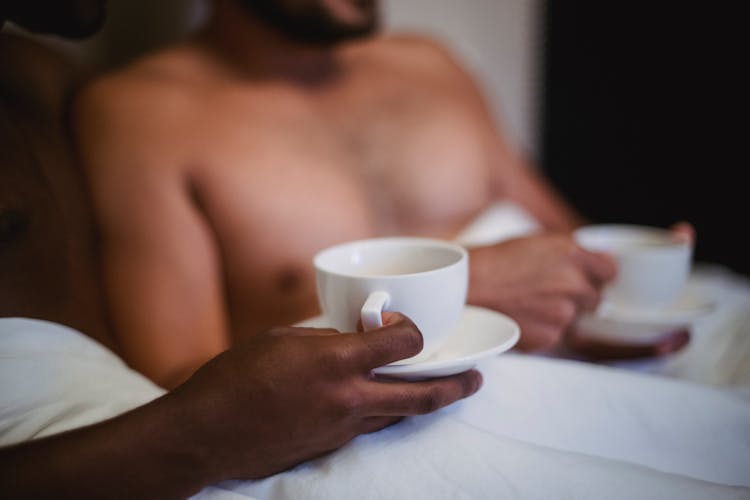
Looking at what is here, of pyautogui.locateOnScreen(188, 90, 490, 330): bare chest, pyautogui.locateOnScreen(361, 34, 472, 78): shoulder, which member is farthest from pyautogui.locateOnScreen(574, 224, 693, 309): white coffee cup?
pyautogui.locateOnScreen(361, 34, 472, 78): shoulder

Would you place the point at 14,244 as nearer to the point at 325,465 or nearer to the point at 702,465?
the point at 325,465

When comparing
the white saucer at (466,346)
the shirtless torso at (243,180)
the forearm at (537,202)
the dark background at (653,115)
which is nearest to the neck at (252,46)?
the shirtless torso at (243,180)

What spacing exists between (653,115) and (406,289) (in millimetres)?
1219

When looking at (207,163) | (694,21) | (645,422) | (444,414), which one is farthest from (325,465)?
(694,21)

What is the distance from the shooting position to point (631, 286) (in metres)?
0.71

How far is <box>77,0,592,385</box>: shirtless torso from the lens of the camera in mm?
807

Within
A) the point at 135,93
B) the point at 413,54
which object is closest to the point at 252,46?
the point at 135,93

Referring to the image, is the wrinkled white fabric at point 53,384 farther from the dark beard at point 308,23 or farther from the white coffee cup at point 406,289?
the dark beard at point 308,23

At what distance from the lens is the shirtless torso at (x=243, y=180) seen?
31.8 inches

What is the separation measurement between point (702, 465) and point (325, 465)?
1.08ft

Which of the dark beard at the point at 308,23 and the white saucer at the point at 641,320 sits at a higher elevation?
the dark beard at the point at 308,23

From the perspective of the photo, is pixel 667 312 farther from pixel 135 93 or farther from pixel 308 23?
pixel 135 93

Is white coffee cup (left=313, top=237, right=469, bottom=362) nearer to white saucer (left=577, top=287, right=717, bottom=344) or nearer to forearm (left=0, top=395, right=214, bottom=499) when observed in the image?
forearm (left=0, top=395, right=214, bottom=499)

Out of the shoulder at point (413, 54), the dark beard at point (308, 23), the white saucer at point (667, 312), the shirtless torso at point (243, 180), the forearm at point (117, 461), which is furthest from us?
the shoulder at point (413, 54)
